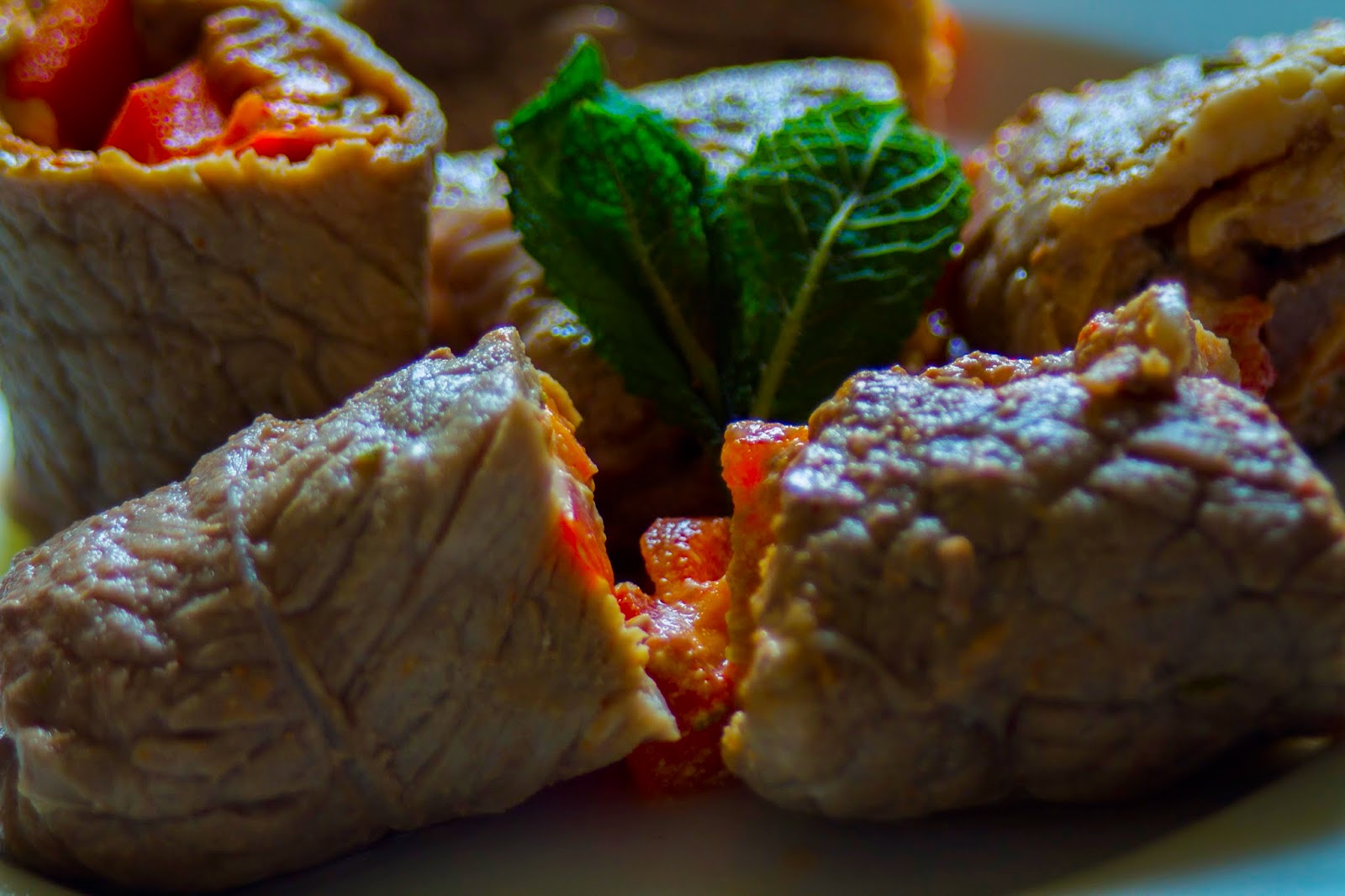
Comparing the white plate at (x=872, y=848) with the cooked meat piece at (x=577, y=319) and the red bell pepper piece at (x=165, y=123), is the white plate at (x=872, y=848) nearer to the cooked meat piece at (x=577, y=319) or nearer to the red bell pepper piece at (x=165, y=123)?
the cooked meat piece at (x=577, y=319)

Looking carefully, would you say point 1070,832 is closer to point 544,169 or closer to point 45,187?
point 544,169

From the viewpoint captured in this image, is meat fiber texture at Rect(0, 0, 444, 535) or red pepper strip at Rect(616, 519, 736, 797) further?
meat fiber texture at Rect(0, 0, 444, 535)

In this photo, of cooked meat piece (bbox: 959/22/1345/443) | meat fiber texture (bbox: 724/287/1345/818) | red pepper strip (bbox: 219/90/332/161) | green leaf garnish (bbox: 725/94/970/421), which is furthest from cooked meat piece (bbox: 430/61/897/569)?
meat fiber texture (bbox: 724/287/1345/818)

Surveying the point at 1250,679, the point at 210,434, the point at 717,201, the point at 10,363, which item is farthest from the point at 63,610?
the point at 1250,679

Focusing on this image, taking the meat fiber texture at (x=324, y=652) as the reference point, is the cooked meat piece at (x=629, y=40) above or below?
above

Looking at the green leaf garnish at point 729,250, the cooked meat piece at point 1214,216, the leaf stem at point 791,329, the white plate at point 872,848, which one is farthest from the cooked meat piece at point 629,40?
the white plate at point 872,848

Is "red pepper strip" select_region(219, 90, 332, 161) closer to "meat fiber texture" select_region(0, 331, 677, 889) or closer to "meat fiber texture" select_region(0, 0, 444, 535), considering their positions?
"meat fiber texture" select_region(0, 0, 444, 535)
